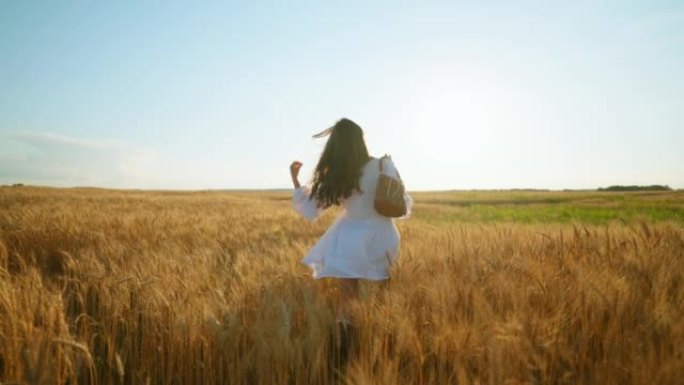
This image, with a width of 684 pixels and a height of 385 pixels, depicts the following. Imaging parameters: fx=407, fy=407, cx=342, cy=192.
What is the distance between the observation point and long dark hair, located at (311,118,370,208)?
2.97 metres

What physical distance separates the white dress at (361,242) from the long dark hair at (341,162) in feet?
0.29

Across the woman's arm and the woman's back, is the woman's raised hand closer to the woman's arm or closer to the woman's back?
the woman's arm

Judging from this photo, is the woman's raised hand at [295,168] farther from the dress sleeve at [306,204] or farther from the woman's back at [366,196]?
the woman's back at [366,196]

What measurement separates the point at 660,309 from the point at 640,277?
67cm

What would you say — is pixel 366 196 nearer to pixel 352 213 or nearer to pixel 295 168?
pixel 352 213

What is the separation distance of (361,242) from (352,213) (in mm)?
290

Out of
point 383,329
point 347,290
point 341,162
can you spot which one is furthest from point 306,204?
point 383,329

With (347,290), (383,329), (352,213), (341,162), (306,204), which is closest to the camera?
(383,329)

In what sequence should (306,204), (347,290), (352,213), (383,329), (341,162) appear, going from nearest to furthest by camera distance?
(383,329) < (347,290) < (341,162) < (352,213) < (306,204)

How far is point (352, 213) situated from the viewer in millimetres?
3086

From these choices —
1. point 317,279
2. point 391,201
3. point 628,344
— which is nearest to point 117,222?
point 317,279

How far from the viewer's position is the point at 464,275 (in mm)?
2562

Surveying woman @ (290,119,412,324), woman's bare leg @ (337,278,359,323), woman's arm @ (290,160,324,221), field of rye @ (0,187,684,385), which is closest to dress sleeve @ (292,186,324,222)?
woman's arm @ (290,160,324,221)

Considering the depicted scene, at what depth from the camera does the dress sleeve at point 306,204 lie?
129 inches
